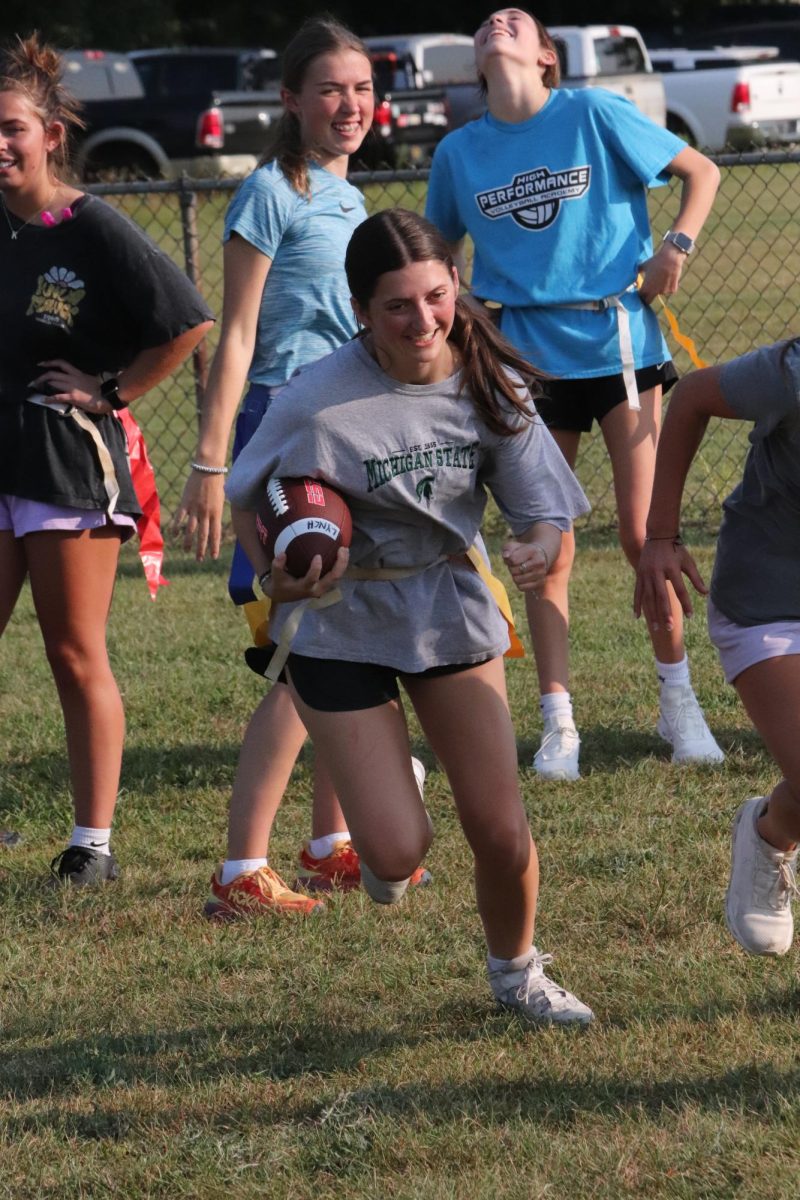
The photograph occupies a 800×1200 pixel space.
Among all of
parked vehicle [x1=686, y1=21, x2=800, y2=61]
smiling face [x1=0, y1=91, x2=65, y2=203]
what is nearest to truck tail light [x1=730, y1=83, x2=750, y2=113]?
parked vehicle [x1=686, y1=21, x2=800, y2=61]

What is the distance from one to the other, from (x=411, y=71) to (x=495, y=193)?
66.9ft

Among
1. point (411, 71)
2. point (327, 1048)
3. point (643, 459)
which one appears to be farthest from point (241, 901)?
point (411, 71)

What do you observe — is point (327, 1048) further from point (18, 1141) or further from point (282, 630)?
point (282, 630)

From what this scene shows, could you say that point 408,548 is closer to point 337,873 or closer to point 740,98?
point 337,873

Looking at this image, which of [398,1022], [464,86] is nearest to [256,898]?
[398,1022]

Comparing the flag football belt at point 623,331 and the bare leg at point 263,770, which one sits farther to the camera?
the flag football belt at point 623,331

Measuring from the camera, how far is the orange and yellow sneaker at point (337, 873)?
457 cm

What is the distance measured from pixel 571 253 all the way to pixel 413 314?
2.05 meters

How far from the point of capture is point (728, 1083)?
334cm

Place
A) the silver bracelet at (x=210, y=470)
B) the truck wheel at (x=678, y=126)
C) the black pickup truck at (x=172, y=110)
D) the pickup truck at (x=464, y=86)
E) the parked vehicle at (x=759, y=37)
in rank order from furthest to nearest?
the parked vehicle at (x=759, y=37)
the black pickup truck at (x=172, y=110)
the truck wheel at (x=678, y=126)
the pickup truck at (x=464, y=86)
the silver bracelet at (x=210, y=470)

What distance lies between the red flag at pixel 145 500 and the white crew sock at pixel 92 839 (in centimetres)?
69

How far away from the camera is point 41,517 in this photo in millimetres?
4535

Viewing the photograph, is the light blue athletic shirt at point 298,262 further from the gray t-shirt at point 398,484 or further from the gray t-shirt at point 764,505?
the gray t-shirt at point 764,505

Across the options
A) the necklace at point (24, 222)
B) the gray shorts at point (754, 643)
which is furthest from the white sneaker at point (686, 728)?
the necklace at point (24, 222)
